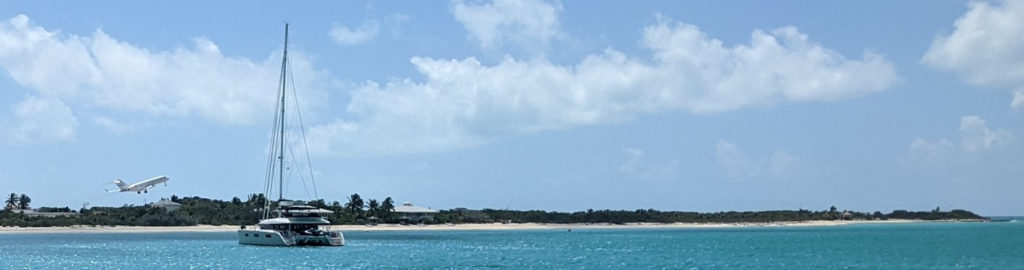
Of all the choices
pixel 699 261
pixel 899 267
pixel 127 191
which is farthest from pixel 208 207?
pixel 899 267

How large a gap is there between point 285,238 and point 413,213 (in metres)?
80.0

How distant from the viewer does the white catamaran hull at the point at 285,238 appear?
235ft

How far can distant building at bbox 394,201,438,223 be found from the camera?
14738cm

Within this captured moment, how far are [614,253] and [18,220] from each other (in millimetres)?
79393

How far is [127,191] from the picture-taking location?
103188 mm

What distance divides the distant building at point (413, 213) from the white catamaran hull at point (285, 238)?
2756 inches

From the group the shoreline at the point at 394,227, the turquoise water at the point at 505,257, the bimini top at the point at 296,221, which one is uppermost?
the shoreline at the point at 394,227

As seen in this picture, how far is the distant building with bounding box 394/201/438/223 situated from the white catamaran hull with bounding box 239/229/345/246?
7000 centimetres

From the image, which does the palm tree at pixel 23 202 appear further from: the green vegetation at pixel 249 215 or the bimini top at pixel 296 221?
the bimini top at pixel 296 221

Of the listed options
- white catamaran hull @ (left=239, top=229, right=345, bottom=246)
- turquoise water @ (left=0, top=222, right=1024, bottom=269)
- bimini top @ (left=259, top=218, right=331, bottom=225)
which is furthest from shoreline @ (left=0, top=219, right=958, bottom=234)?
bimini top @ (left=259, top=218, right=331, bottom=225)

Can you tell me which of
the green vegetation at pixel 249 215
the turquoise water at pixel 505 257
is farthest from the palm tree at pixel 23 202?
the turquoise water at pixel 505 257

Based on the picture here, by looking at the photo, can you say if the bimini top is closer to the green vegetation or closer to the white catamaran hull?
the white catamaran hull

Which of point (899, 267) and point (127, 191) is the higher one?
point (127, 191)

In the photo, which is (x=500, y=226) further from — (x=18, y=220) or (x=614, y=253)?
(x=614, y=253)
